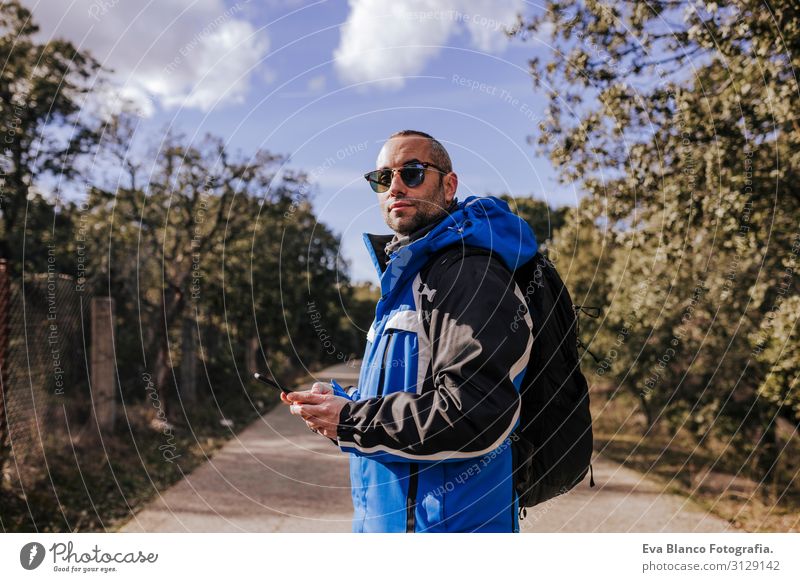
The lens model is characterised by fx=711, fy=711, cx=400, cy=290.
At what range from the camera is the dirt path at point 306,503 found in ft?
24.6

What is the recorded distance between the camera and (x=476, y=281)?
7.31ft

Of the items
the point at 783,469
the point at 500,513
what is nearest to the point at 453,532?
the point at 500,513

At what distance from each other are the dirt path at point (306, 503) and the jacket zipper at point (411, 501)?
531cm

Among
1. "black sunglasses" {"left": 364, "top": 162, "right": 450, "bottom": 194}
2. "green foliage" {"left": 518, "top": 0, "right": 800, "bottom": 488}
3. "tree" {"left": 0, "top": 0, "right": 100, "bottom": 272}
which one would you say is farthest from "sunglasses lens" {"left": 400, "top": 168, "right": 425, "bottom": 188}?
"tree" {"left": 0, "top": 0, "right": 100, "bottom": 272}

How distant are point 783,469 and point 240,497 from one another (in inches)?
305

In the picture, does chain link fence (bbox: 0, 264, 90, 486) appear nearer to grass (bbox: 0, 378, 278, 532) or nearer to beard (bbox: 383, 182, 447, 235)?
grass (bbox: 0, 378, 278, 532)

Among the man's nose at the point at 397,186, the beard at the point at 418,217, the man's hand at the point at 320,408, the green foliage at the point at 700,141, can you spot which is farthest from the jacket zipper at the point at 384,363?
the green foliage at the point at 700,141

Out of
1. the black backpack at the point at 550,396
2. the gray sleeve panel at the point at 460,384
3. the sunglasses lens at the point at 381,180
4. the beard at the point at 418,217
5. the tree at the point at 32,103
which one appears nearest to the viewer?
the gray sleeve panel at the point at 460,384

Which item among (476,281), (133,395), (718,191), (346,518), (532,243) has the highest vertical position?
(718,191)

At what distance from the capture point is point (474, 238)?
235 centimetres

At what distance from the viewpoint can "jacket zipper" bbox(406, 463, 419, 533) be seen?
2.39m

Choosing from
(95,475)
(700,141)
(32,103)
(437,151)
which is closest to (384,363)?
(437,151)

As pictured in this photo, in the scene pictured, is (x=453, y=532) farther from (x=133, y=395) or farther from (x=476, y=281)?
(x=133, y=395)

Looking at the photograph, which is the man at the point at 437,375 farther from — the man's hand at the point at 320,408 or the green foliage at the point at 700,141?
the green foliage at the point at 700,141
